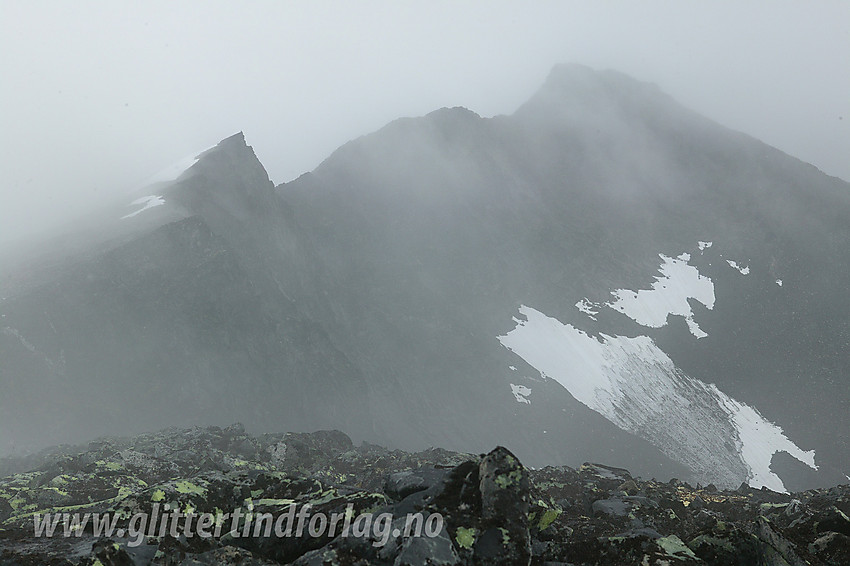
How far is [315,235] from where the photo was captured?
117562 mm

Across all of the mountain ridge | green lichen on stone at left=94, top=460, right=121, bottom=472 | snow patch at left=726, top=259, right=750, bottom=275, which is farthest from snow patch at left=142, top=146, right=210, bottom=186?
snow patch at left=726, top=259, right=750, bottom=275

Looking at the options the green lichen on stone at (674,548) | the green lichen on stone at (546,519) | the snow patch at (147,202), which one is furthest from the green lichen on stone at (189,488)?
the snow patch at (147,202)

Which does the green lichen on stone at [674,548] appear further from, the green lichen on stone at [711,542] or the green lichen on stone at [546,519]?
the green lichen on stone at [546,519]

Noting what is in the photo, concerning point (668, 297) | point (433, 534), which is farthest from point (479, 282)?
point (433, 534)

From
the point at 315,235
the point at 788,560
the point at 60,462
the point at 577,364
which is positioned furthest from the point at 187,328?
the point at 577,364

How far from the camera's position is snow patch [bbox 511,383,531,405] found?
10025cm

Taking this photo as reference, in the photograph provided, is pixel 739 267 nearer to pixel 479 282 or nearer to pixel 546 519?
pixel 479 282

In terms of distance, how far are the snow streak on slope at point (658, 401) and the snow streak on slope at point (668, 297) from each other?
9594mm

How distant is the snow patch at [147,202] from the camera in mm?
82188

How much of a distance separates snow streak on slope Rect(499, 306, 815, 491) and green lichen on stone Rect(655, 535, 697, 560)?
90185 millimetres

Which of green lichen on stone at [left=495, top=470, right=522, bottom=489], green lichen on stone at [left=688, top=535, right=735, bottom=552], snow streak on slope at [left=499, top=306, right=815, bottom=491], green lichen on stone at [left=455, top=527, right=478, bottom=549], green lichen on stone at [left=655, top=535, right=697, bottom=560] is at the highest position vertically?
green lichen on stone at [left=495, top=470, right=522, bottom=489]

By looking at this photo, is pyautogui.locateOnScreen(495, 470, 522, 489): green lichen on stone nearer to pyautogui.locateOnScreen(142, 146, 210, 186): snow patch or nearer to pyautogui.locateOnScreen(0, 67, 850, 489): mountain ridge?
pyautogui.locateOnScreen(0, 67, 850, 489): mountain ridge

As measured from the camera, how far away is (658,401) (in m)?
104

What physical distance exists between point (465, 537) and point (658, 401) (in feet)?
351
